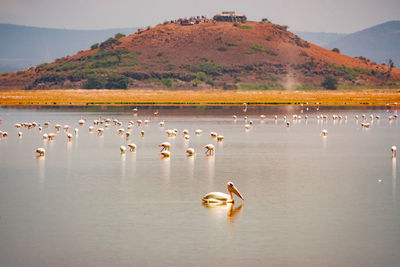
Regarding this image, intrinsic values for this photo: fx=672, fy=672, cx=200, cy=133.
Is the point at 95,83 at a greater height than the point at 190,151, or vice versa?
the point at 95,83

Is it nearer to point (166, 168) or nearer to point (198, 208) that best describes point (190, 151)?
point (166, 168)

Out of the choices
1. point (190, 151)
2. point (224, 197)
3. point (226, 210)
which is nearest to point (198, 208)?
point (226, 210)

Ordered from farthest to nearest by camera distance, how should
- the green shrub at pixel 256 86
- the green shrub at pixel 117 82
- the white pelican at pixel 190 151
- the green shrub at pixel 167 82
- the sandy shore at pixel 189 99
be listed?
the green shrub at pixel 256 86
the green shrub at pixel 167 82
the green shrub at pixel 117 82
the sandy shore at pixel 189 99
the white pelican at pixel 190 151

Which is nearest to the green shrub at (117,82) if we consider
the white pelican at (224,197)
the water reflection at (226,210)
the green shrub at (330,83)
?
the green shrub at (330,83)

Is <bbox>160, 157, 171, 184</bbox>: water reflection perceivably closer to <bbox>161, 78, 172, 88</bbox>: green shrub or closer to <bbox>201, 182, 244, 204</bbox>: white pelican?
<bbox>201, 182, 244, 204</bbox>: white pelican

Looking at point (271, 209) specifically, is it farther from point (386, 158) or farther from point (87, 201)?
point (386, 158)

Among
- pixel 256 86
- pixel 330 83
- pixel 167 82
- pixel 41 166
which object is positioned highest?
pixel 330 83

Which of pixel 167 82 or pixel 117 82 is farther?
pixel 167 82

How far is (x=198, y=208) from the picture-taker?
65.5 feet

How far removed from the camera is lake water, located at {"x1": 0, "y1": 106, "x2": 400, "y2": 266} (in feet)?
49.9

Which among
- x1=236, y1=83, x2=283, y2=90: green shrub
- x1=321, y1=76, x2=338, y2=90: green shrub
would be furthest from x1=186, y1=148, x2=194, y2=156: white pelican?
x1=321, y1=76, x2=338, y2=90: green shrub

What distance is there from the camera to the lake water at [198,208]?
49.9ft

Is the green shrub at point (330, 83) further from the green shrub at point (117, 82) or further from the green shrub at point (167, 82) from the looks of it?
the green shrub at point (117, 82)

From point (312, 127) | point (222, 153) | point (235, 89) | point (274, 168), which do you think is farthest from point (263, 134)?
point (235, 89)
